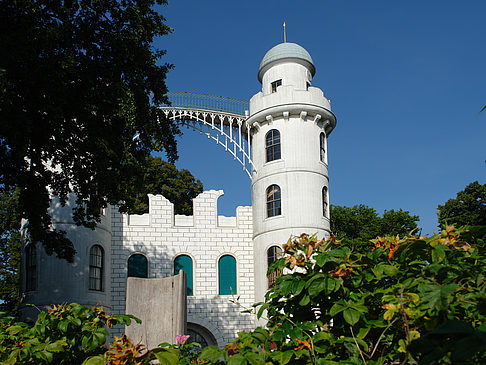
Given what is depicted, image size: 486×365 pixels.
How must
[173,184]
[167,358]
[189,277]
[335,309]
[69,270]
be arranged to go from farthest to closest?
[173,184]
[189,277]
[69,270]
[335,309]
[167,358]

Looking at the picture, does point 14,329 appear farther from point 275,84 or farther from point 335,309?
point 275,84

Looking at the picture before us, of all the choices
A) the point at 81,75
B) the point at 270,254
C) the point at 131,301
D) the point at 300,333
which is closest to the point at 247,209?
the point at 270,254

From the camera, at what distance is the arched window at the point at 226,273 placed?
26.4 m

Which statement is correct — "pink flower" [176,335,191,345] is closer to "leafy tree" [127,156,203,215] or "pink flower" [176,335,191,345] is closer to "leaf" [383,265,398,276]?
"leaf" [383,265,398,276]

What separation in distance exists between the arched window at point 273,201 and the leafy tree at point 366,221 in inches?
489

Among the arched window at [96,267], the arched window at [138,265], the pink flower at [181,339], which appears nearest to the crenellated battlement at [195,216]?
the arched window at [138,265]

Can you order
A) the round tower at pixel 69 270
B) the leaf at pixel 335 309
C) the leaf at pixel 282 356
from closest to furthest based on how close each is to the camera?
the leaf at pixel 282 356 → the leaf at pixel 335 309 → the round tower at pixel 69 270

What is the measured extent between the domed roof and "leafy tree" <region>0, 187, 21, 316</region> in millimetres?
17440

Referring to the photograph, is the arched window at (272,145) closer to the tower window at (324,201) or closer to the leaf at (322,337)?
the tower window at (324,201)

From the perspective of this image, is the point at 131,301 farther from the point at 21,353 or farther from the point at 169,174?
the point at 169,174

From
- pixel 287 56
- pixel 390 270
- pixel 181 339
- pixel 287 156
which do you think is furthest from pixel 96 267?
pixel 390 270

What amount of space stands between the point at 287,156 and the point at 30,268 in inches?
534

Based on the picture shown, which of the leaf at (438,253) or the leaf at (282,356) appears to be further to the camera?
the leaf at (438,253)

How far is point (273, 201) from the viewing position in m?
26.0
